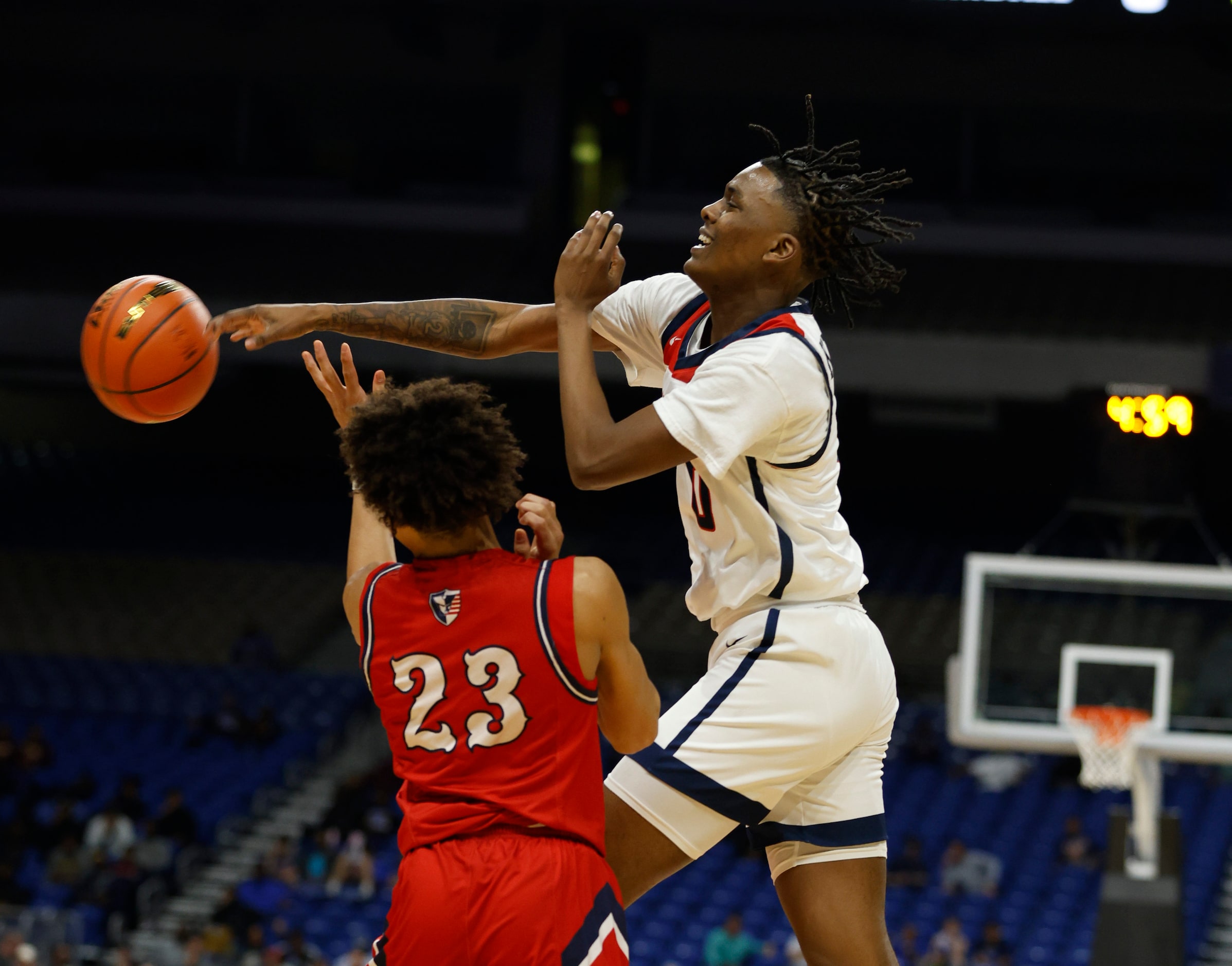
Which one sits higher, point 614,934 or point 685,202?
point 685,202

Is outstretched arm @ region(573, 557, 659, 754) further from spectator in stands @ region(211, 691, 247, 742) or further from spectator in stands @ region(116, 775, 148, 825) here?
spectator in stands @ region(211, 691, 247, 742)

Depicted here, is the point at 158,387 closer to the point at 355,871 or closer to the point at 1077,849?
the point at 355,871

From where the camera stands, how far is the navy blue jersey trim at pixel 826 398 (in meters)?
2.74

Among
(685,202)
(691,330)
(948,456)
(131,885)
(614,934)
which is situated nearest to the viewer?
(614,934)

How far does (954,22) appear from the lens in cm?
1437

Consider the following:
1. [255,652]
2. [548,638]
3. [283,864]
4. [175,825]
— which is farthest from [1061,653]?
[255,652]

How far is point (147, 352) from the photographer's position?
3.15m

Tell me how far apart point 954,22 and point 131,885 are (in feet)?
33.6

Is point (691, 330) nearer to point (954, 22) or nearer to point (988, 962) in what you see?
point (988, 962)

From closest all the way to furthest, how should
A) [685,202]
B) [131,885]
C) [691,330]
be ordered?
[691,330]
[131,885]
[685,202]

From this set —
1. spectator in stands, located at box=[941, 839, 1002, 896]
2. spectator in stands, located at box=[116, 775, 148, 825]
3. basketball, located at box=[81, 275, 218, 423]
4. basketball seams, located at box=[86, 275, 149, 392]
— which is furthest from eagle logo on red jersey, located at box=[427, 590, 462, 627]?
spectator in stands, located at box=[116, 775, 148, 825]

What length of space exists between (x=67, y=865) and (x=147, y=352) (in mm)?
9154

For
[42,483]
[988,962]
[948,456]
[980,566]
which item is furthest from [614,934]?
[42,483]

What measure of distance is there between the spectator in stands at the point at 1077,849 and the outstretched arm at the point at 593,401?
9.28 metres
